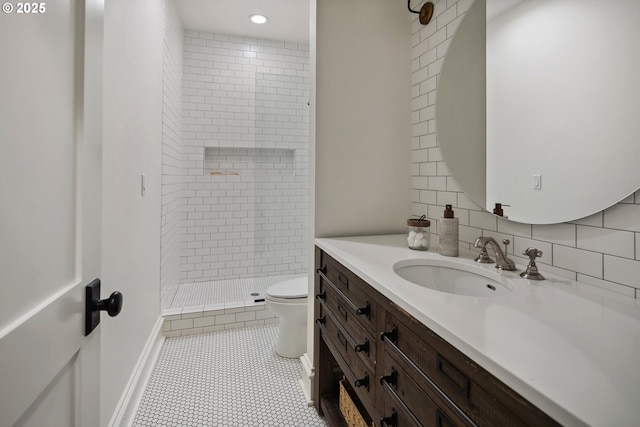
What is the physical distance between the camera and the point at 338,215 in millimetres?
1737

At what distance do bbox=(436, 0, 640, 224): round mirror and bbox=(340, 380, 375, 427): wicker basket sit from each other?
0.97 metres

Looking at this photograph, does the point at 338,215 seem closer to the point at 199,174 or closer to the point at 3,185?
the point at 3,185

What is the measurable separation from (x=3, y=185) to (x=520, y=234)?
1.40 m

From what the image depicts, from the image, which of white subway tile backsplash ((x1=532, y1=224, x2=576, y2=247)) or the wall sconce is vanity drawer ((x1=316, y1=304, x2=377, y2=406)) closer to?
white subway tile backsplash ((x1=532, y1=224, x2=576, y2=247))

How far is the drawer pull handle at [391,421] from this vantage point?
2.92ft

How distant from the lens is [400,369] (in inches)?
33.9

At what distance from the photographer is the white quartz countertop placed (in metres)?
0.43

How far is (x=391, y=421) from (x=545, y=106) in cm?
110

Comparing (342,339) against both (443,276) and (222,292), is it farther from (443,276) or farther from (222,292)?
(222,292)

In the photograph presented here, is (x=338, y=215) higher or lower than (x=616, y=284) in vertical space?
higher

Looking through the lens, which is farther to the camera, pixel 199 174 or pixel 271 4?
pixel 199 174

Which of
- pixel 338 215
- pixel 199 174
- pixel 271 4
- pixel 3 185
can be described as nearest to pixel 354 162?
pixel 338 215
